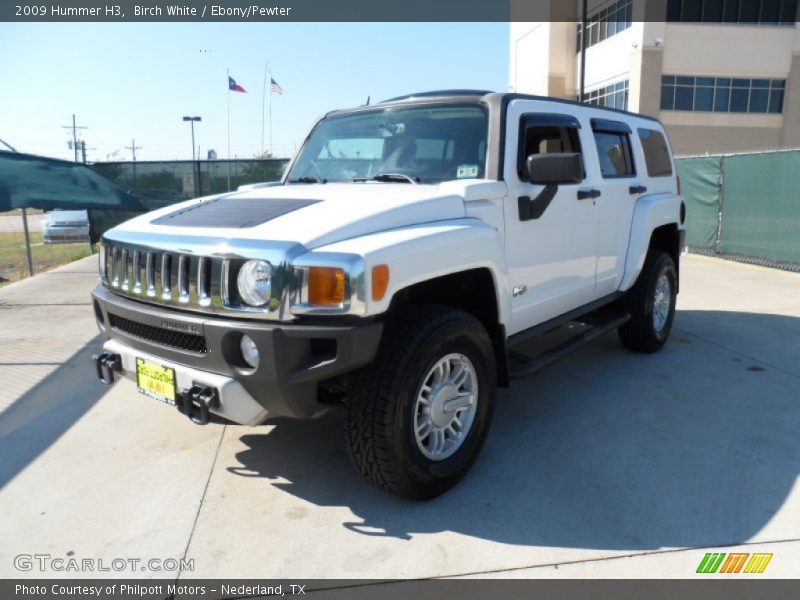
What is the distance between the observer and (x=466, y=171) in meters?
3.61

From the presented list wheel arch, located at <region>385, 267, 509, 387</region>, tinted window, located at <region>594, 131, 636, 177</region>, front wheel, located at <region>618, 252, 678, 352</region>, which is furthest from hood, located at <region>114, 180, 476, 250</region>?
front wheel, located at <region>618, 252, 678, 352</region>

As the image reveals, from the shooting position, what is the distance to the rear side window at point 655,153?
17.9ft

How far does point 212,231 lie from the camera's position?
298 cm

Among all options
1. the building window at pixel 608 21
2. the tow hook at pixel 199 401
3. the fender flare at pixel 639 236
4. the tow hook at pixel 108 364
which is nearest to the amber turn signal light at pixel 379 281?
the tow hook at pixel 199 401

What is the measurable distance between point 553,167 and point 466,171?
501 mm

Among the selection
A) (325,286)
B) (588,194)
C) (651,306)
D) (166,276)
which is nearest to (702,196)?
(651,306)

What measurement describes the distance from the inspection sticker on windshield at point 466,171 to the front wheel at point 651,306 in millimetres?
2458

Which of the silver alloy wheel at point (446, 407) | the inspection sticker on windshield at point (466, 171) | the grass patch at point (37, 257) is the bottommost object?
the grass patch at point (37, 257)

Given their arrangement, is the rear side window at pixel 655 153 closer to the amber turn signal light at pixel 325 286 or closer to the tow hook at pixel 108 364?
the amber turn signal light at pixel 325 286

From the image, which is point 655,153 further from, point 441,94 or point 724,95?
point 724,95

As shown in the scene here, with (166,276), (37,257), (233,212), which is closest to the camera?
(166,276)
